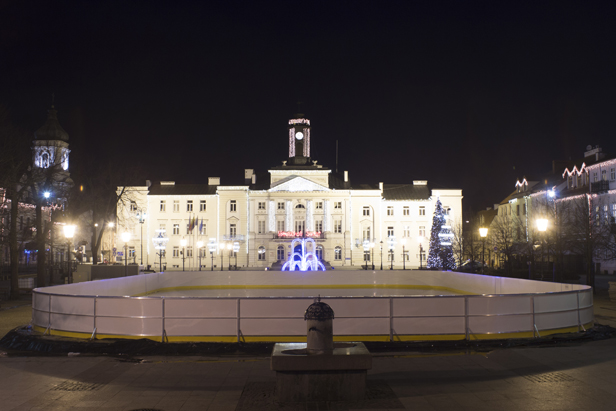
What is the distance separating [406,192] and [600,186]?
1268 inches

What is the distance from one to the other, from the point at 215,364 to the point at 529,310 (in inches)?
333

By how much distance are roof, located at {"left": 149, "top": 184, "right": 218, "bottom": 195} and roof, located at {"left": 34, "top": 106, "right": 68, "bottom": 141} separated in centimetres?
1510

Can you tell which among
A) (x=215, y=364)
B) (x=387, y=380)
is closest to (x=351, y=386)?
(x=387, y=380)

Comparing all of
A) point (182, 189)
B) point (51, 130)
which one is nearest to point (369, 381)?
point (182, 189)


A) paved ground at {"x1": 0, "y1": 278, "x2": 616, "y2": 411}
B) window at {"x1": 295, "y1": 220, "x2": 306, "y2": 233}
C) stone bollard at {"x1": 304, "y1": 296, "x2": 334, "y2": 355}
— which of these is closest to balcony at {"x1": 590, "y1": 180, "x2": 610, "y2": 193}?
window at {"x1": 295, "y1": 220, "x2": 306, "y2": 233}

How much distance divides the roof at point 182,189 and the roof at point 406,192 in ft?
89.3

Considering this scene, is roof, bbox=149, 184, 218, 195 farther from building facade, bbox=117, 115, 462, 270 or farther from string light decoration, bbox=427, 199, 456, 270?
string light decoration, bbox=427, 199, 456, 270

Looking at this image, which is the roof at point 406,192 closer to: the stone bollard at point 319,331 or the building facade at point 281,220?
the building facade at point 281,220

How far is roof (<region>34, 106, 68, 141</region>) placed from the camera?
7475 cm

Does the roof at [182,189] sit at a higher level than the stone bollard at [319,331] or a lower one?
higher

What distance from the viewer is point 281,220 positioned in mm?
79750

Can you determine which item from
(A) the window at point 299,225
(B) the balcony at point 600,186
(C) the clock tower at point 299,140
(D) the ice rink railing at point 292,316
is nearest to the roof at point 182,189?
(A) the window at point 299,225

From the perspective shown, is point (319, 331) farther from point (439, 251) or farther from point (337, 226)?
point (337, 226)

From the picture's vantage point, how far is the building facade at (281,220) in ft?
255
